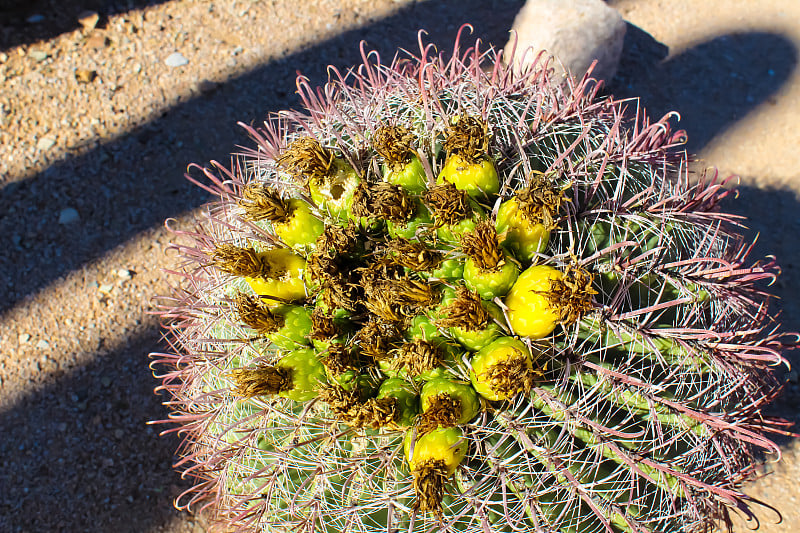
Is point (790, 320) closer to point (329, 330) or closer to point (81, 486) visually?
point (329, 330)

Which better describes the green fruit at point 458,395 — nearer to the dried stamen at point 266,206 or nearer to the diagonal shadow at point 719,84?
the dried stamen at point 266,206

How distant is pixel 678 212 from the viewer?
1.74 metres

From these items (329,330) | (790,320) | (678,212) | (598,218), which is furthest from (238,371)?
(790,320)

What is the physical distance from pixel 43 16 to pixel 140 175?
1612 millimetres

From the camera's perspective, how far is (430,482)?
1.36 metres

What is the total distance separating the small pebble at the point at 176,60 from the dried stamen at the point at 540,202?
3445 millimetres

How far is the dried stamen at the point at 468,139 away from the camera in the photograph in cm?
157

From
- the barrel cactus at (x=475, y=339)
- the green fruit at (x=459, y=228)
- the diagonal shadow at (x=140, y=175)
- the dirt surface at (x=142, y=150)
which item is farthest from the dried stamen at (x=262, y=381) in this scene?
the diagonal shadow at (x=140, y=175)

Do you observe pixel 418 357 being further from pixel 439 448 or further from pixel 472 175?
pixel 472 175

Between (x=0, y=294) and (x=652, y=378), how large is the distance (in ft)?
11.4

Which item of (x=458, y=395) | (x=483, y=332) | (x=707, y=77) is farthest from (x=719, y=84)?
(x=458, y=395)

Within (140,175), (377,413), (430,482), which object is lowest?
(140,175)

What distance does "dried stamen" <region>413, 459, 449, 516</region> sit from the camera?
1361 mm

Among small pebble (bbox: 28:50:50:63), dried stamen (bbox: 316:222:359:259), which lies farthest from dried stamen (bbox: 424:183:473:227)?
small pebble (bbox: 28:50:50:63)
